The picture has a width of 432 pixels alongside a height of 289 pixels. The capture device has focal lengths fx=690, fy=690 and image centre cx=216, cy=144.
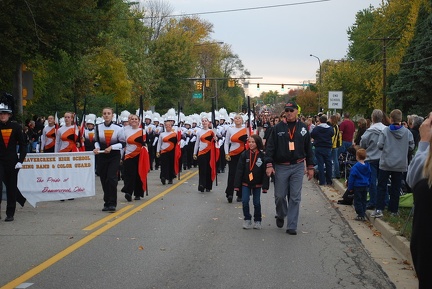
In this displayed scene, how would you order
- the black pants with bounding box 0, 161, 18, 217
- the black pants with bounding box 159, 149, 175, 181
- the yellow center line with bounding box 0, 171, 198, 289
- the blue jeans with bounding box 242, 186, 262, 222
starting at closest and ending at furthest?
1. the yellow center line with bounding box 0, 171, 198, 289
2. the blue jeans with bounding box 242, 186, 262, 222
3. the black pants with bounding box 0, 161, 18, 217
4. the black pants with bounding box 159, 149, 175, 181

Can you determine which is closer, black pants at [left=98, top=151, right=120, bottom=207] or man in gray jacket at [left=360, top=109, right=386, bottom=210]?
man in gray jacket at [left=360, top=109, right=386, bottom=210]

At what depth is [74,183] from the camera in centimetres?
1438

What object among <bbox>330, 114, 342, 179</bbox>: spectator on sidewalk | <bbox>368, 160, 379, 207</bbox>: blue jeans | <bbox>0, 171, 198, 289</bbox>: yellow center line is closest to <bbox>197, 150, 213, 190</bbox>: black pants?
<bbox>0, 171, 198, 289</bbox>: yellow center line

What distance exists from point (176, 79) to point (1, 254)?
6159 centimetres

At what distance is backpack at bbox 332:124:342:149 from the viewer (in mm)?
19847

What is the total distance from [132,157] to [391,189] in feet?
19.2

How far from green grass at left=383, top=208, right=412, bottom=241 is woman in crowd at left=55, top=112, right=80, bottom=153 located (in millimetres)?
7332

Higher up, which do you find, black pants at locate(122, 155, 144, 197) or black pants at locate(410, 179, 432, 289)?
black pants at locate(410, 179, 432, 289)

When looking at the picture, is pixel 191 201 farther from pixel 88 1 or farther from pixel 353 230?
pixel 88 1

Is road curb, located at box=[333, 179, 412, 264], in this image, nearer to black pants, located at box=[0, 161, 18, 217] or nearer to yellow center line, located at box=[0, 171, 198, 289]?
yellow center line, located at box=[0, 171, 198, 289]

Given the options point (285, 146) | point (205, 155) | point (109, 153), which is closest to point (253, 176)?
point (285, 146)

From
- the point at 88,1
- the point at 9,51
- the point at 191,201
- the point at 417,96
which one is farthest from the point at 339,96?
the point at 191,201

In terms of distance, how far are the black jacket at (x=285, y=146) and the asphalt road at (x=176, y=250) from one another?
1.19 m

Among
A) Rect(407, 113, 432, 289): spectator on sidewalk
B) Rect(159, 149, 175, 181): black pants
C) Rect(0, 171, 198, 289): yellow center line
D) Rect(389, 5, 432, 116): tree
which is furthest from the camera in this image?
Rect(389, 5, 432, 116): tree
